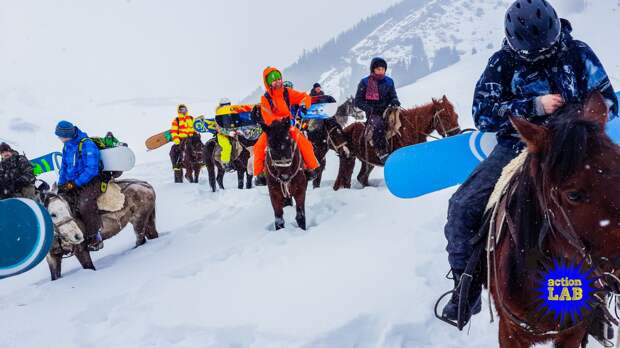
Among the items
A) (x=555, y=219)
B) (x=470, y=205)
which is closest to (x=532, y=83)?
(x=470, y=205)

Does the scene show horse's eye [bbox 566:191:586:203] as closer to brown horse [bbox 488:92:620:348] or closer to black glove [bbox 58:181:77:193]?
brown horse [bbox 488:92:620:348]

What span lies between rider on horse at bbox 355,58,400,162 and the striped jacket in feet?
24.0

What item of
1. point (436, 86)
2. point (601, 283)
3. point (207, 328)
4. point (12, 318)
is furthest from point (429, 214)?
point (436, 86)

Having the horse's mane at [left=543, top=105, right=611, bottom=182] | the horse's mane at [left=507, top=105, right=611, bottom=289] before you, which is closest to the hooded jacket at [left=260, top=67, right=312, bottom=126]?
the horse's mane at [left=507, top=105, right=611, bottom=289]

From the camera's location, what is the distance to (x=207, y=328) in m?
3.42

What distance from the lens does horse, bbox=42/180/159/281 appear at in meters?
5.34

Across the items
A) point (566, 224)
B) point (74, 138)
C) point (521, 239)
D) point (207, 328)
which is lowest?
point (207, 328)

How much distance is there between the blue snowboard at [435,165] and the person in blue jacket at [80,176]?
4.50 metres

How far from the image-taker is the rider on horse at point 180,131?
12.9m

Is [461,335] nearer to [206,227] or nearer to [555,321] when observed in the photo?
[555,321]

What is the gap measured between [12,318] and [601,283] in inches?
205

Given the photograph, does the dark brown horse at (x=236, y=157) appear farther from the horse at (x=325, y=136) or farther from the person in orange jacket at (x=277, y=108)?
the person in orange jacket at (x=277, y=108)

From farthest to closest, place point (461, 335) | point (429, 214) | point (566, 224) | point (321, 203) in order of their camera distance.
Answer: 1. point (321, 203)
2. point (429, 214)
3. point (461, 335)
4. point (566, 224)

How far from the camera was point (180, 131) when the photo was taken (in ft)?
43.1
